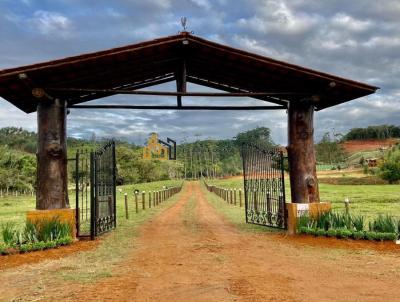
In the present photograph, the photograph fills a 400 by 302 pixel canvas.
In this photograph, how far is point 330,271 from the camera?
23.2 ft

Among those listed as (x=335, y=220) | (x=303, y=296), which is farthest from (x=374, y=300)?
(x=335, y=220)

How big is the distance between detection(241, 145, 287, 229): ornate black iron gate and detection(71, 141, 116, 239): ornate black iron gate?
4.50m

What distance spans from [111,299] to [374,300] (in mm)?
3298

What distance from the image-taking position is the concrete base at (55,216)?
10.2 m

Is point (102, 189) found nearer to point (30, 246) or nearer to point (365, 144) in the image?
point (30, 246)

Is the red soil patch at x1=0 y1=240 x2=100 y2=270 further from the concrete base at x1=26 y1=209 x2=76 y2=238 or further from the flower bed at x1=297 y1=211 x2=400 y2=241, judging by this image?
the flower bed at x1=297 y1=211 x2=400 y2=241

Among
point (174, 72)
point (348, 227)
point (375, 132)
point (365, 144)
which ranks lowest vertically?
point (348, 227)

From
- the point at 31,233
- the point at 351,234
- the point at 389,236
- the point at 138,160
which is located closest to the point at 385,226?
the point at 389,236

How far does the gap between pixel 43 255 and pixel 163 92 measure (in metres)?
4.78

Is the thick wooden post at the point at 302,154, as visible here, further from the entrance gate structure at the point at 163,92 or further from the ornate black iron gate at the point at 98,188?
the ornate black iron gate at the point at 98,188

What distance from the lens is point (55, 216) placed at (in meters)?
10.3

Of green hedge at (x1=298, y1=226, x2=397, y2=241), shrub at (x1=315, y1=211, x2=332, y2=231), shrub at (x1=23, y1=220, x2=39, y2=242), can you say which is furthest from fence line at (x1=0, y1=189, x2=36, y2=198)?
green hedge at (x1=298, y1=226, x2=397, y2=241)

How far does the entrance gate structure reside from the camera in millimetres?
10227

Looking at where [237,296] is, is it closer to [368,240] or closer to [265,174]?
[368,240]
